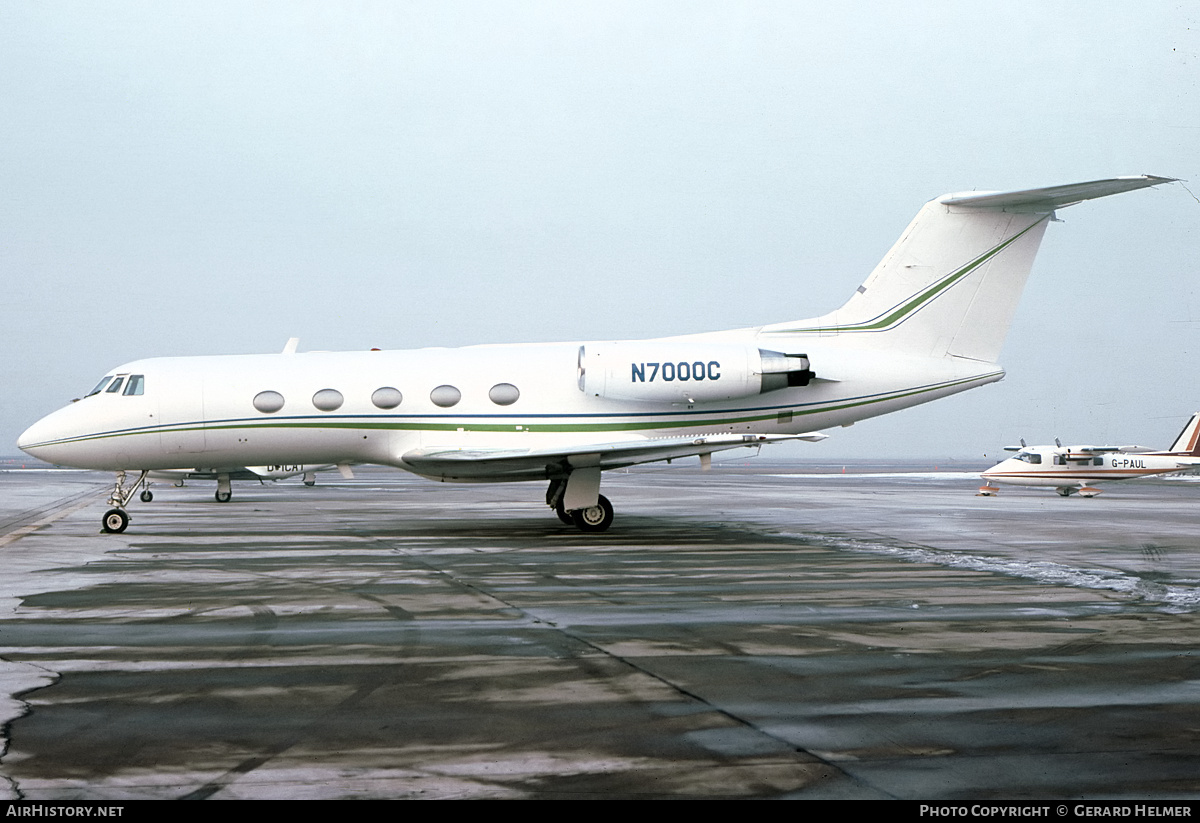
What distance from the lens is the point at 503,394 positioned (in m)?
19.4

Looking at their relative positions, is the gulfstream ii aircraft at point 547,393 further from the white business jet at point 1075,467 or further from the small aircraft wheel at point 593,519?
the white business jet at point 1075,467

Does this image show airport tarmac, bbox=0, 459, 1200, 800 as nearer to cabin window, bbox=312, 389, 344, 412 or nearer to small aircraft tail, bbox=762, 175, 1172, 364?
cabin window, bbox=312, 389, 344, 412

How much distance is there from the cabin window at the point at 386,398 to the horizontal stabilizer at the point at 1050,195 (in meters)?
10.5

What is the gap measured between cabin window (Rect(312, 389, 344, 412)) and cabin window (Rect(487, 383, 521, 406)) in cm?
264

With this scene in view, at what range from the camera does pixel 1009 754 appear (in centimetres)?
524

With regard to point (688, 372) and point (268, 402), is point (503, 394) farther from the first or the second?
point (268, 402)

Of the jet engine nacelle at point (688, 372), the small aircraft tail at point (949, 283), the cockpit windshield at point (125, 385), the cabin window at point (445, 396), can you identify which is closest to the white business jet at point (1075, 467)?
the small aircraft tail at point (949, 283)

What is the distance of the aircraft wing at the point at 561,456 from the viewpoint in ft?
58.4

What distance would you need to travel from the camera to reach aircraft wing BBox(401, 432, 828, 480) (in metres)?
17.8

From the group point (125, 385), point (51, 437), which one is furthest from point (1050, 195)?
point (51, 437)

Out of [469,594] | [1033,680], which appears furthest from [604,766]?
[469,594]

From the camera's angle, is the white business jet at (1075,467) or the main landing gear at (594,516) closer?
the main landing gear at (594,516)

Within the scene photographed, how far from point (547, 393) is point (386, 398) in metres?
2.85

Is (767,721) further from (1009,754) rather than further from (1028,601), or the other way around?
→ (1028,601)
